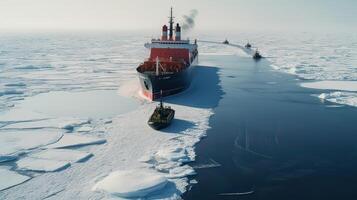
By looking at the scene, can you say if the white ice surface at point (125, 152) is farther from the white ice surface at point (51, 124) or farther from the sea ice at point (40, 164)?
the white ice surface at point (51, 124)

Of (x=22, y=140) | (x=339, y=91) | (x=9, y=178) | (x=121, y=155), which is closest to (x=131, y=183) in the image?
(x=121, y=155)

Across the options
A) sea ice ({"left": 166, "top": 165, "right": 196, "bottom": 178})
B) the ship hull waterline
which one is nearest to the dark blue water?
sea ice ({"left": 166, "top": 165, "right": 196, "bottom": 178})

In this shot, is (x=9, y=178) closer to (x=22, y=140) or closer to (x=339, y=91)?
(x=22, y=140)

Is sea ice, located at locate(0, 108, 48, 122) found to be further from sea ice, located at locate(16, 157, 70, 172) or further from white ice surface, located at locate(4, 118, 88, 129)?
sea ice, located at locate(16, 157, 70, 172)

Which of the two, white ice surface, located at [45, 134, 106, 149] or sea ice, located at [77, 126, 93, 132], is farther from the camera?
sea ice, located at [77, 126, 93, 132]

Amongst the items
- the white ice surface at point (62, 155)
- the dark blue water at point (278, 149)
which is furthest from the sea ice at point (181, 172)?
the white ice surface at point (62, 155)

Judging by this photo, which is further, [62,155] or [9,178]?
[62,155]
